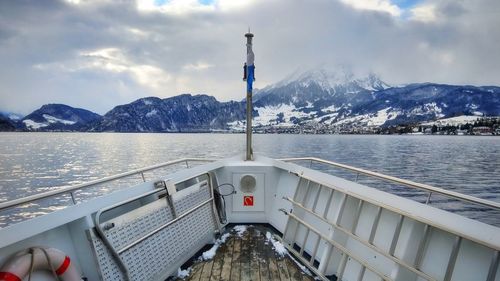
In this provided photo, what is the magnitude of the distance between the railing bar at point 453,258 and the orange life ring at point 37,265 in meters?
3.80

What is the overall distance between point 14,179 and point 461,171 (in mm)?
59663

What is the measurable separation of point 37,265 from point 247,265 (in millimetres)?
3141

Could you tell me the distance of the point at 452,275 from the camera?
3.10 m

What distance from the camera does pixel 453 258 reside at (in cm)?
302

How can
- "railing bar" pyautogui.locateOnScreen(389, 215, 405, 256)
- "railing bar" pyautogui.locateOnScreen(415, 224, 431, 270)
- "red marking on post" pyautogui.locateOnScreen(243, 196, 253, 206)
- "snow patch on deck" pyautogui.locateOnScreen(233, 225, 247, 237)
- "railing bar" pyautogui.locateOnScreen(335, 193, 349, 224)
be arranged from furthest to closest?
1. "red marking on post" pyautogui.locateOnScreen(243, 196, 253, 206)
2. "snow patch on deck" pyautogui.locateOnScreen(233, 225, 247, 237)
3. "railing bar" pyautogui.locateOnScreen(335, 193, 349, 224)
4. "railing bar" pyautogui.locateOnScreen(389, 215, 405, 256)
5. "railing bar" pyautogui.locateOnScreen(415, 224, 431, 270)

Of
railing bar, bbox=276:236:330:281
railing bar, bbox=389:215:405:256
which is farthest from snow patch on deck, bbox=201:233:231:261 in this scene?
railing bar, bbox=389:215:405:256

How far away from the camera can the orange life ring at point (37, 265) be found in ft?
8.62

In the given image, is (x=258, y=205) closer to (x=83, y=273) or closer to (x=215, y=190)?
(x=215, y=190)

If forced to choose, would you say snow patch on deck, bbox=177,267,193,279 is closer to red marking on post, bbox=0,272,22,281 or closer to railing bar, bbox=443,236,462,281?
red marking on post, bbox=0,272,22,281

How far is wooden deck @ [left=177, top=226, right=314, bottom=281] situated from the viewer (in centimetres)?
473

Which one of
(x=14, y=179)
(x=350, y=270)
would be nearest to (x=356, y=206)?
(x=350, y=270)

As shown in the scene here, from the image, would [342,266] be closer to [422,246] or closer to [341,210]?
[341,210]

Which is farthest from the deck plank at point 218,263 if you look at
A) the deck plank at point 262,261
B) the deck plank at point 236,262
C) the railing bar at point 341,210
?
the railing bar at point 341,210

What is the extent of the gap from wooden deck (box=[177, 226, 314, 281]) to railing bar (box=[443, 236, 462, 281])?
2.07 meters
